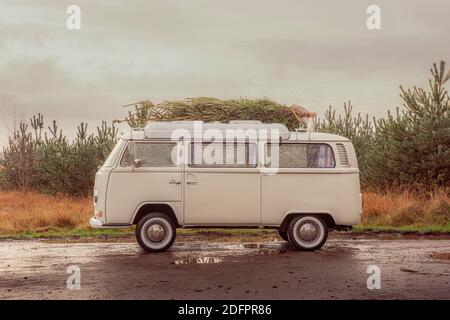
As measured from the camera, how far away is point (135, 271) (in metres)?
10.1

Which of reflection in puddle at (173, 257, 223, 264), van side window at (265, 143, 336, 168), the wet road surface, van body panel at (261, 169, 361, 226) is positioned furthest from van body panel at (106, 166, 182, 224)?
van side window at (265, 143, 336, 168)

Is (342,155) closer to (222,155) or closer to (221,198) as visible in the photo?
(222,155)

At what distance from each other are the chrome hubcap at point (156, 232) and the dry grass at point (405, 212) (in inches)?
286

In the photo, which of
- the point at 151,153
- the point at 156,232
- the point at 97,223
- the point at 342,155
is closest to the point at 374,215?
the point at 342,155

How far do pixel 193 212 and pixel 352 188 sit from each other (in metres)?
3.03

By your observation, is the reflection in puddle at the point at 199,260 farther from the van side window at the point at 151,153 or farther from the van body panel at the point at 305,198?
the van side window at the point at 151,153

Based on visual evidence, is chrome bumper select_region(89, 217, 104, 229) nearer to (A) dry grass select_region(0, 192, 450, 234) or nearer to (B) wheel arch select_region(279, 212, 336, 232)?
(B) wheel arch select_region(279, 212, 336, 232)

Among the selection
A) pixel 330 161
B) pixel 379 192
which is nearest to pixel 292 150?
pixel 330 161

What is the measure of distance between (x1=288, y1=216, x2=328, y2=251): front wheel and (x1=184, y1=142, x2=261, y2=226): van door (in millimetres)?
725

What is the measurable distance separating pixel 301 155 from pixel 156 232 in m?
3.10

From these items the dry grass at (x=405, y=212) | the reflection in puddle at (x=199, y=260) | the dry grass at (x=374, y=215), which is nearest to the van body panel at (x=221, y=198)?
the reflection in puddle at (x=199, y=260)

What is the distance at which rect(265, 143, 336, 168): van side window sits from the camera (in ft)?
41.8
